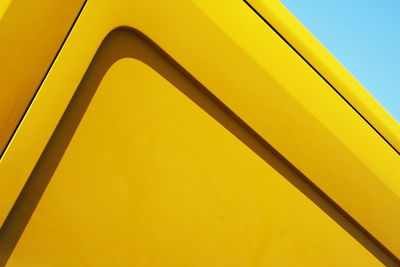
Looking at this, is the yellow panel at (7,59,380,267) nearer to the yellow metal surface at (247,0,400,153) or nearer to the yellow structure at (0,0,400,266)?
the yellow structure at (0,0,400,266)

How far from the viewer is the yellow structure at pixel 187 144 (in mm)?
743

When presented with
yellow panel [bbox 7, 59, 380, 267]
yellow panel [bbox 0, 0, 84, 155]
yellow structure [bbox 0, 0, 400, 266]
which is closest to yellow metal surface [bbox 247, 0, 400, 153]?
yellow structure [bbox 0, 0, 400, 266]

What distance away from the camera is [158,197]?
32.8 inches

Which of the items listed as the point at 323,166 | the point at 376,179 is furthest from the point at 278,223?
the point at 376,179

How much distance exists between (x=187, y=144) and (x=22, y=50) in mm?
328

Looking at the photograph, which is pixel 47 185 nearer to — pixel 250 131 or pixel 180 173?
pixel 180 173

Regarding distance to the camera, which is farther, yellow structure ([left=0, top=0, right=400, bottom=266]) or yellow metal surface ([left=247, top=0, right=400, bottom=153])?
yellow metal surface ([left=247, top=0, right=400, bottom=153])

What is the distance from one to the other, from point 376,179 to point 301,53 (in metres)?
0.33

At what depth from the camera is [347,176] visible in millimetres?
997

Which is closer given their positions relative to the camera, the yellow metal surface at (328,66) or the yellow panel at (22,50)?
the yellow panel at (22,50)

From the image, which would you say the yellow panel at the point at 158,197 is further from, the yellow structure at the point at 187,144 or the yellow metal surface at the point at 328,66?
the yellow metal surface at the point at 328,66

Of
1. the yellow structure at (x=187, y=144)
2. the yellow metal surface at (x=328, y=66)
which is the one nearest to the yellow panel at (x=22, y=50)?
the yellow structure at (x=187, y=144)

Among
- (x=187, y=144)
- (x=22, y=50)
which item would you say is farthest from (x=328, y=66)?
(x=22, y=50)

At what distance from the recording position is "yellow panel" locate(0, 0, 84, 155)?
2.33 ft
